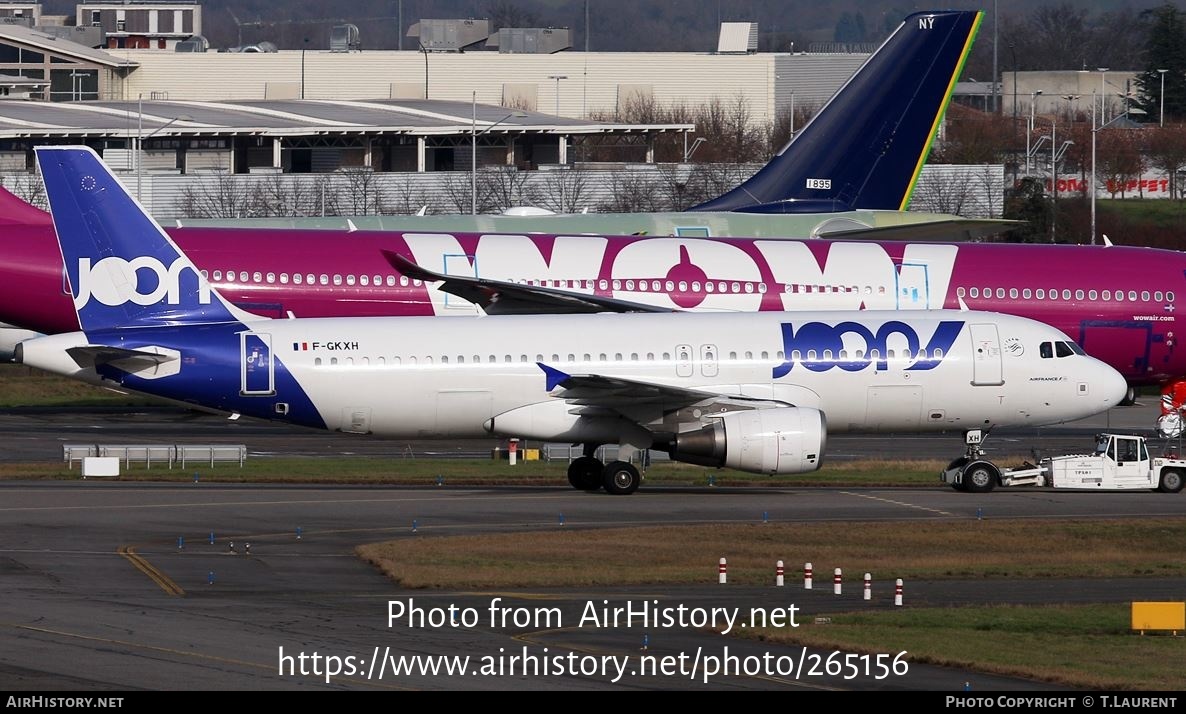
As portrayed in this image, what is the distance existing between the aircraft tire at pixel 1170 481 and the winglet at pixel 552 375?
13036mm

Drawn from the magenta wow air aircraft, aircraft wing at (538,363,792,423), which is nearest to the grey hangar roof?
the magenta wow air aircraft

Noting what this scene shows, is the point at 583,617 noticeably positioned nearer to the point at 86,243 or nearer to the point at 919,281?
the point at 86,243

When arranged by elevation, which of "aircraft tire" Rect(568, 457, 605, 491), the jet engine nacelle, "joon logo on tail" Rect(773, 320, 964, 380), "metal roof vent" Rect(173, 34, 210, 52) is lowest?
"aircraft tire" Rect(568, 457, 605, 491)

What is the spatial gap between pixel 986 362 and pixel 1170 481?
4.89 m

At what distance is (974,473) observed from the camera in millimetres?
40375

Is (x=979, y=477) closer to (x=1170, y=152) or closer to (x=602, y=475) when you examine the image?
(x=602, y=475)

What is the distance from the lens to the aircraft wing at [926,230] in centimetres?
5922

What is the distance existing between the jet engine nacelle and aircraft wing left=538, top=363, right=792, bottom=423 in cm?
67

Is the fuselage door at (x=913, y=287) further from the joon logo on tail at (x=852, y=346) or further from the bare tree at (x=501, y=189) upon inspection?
the bare tree at (x=501, y=189)

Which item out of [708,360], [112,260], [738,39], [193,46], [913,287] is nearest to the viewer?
[708,360]

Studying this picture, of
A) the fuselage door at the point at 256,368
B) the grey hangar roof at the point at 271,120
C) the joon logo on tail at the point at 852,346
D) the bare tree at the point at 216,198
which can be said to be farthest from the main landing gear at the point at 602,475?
the grey hangar roof at the point at 271,120

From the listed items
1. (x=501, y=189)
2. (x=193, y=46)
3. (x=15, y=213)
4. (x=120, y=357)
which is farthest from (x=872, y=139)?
(x=193, y=46)

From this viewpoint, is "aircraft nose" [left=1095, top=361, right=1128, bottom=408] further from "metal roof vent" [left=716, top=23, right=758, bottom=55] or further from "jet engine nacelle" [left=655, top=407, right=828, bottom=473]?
"metal roof vent" [left=716, top=23, right=758, bottom=55]

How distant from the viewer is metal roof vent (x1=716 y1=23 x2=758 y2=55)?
18375cm
